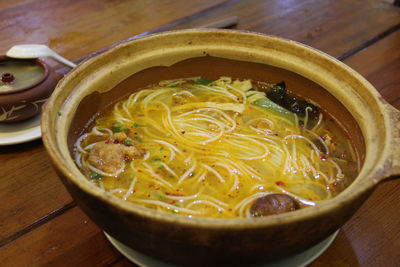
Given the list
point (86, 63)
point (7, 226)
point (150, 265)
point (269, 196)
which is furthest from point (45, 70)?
point (269, 196)

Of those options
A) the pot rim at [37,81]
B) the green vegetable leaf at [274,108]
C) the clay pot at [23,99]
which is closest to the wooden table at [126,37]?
the clay pot at [23,99]

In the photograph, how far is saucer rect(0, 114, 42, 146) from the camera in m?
1.77

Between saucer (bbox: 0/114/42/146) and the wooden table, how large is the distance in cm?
5

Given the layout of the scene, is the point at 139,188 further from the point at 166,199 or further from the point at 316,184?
the point at 316,184

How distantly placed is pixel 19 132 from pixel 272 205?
1.34 m

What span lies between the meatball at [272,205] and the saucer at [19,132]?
3.78 ft

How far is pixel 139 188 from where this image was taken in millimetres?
1459

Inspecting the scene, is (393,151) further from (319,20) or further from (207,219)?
(319,20)

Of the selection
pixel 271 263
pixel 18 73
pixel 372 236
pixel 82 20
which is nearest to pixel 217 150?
pixel 271 263

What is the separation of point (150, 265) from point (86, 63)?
881mm

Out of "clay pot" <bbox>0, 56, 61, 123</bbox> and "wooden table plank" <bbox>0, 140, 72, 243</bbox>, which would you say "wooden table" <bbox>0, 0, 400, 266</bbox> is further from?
"clay pot" <bbox>0, 56, 61, 123</bbox>

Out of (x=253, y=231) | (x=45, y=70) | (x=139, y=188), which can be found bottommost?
(x=139, y=188)

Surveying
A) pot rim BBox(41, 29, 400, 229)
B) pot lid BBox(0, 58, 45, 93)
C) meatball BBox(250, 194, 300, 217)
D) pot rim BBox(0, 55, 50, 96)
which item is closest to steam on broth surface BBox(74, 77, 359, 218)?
meatball BBox(250, 194, 300, 217)

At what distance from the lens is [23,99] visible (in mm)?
1804
